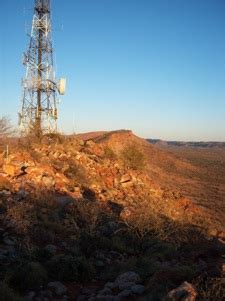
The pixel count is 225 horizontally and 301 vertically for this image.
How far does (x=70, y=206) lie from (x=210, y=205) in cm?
1806

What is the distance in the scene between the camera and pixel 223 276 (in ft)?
24.1

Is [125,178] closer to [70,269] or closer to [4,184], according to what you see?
[4,184]

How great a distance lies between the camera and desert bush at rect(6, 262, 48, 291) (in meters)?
7.75

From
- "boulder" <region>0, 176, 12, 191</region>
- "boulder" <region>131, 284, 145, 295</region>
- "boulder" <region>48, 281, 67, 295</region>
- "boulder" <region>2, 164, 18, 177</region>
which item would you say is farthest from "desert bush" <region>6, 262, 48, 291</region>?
"boulder" <region>2, 164, 18, 177</region>

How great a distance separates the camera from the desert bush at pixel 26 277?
7.75 m

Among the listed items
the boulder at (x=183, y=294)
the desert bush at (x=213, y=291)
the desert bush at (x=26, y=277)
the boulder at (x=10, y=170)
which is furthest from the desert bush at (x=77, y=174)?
the boulder at (x=183, y=294)

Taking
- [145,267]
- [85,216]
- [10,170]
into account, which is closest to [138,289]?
[145,267]

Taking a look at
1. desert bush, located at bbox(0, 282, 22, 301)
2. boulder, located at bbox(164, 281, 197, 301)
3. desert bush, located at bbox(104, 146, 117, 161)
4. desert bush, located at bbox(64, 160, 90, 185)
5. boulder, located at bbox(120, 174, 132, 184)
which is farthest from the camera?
desert bush, located at bbox(104, 146, 117, 161)

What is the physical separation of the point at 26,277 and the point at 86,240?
2.89 m

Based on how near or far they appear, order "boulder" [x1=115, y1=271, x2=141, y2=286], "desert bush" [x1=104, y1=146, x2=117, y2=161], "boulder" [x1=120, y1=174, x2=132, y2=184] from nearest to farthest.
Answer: "boulder" [x1=115, y1=271, x2=141, y2=286]
"boulder" [x1=120, y1=174, x2=132, y2=184]
"desert bush" [x1=104, y1=146, x2=117, y2=161]

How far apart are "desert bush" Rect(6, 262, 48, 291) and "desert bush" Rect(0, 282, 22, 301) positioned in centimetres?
56

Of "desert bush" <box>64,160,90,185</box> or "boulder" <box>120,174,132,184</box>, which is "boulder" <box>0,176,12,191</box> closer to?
"desert bush" <box>64,160,90,185</box>

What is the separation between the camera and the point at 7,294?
268 inches

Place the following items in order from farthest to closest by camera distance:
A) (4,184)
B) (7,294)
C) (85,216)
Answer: (4,184) < (85,216) < (7,294)
